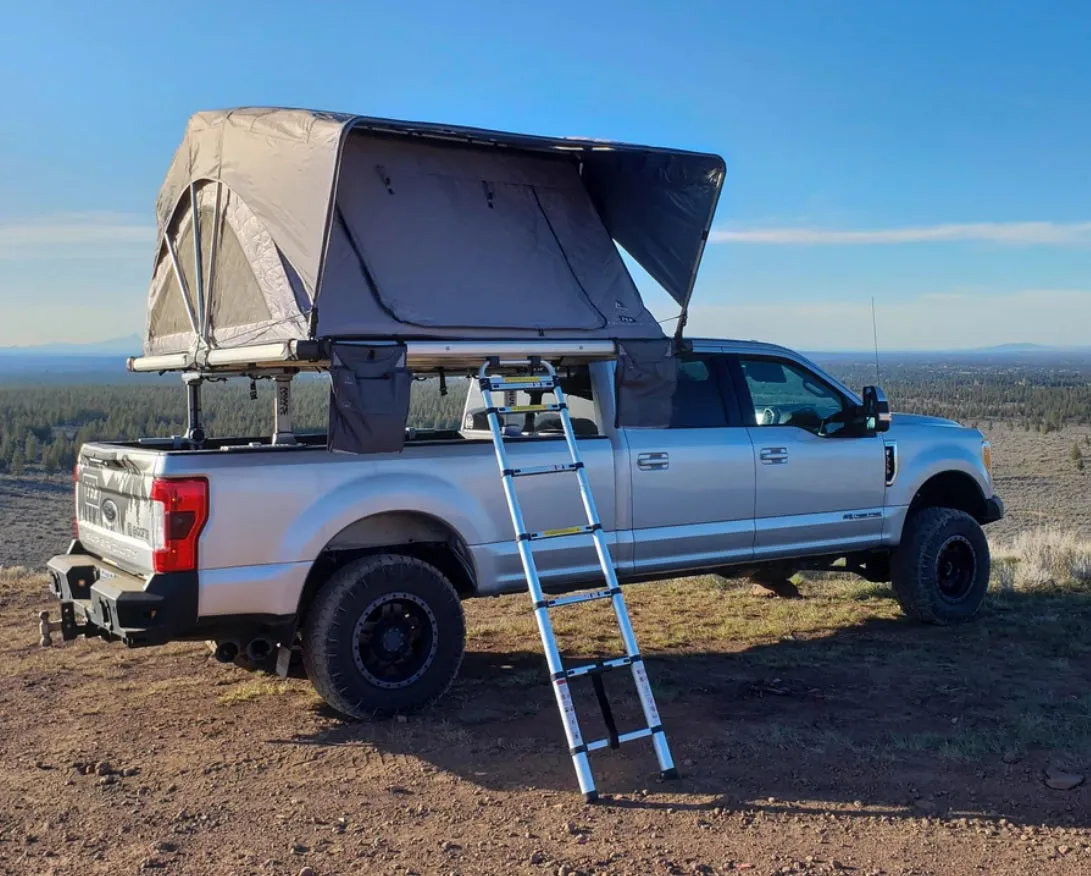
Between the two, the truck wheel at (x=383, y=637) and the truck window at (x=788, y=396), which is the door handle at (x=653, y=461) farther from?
the truck wheel at (x=383, y=637)

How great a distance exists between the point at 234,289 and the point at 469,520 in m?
2.00

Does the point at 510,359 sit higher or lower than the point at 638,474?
higher

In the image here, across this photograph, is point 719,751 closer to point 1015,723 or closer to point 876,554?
point 1015,723

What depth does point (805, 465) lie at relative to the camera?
7.96m

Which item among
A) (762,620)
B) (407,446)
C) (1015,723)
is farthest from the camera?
(762,620)

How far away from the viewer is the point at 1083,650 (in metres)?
7.66

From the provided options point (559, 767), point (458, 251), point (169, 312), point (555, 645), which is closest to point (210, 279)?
point (169, 312)

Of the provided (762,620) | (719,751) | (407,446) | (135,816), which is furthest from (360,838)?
(762,620)

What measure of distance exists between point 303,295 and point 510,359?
125cm

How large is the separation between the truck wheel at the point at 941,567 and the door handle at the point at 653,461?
7.85ft

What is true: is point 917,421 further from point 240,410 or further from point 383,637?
point 240,410

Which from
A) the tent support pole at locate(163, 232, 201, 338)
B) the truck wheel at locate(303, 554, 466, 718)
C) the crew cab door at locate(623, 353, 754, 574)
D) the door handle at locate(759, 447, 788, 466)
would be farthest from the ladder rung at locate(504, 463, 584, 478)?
the tent support pole at locate(163, 232, 201, 338)

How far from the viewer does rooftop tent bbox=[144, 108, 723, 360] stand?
6.17 meters

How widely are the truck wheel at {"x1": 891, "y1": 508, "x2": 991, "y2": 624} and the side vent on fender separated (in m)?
0.46
